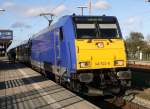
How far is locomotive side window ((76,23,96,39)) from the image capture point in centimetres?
1571

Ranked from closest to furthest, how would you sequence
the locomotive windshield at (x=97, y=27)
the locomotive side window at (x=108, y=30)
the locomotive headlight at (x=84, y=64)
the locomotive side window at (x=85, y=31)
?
the locomotive headlight at (x=84, y=64), the locomotive side window at (x=85, y=31), the locomotive windshield at (x=97, y=27), the locomotive side window at (x=108, y=30)

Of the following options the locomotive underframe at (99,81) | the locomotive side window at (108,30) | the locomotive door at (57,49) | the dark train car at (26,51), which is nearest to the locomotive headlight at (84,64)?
the locomotive underframe at (99,81)

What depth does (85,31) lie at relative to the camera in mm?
15945

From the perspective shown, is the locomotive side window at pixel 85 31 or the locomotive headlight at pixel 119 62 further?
the locomotive side window at pixel 85 31

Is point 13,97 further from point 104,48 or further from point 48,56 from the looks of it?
point 48,56

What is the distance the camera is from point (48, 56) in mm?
21312

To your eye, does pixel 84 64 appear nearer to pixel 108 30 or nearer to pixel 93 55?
pixel 93 55

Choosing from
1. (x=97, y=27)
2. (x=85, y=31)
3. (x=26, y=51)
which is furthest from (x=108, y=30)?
(x=26, y=51)

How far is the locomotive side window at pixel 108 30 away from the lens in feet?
52.9

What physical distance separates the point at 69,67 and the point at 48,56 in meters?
6.04

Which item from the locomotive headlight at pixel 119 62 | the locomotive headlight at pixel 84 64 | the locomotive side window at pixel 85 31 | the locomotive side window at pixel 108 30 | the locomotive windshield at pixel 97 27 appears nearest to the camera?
the locomotive headlight at pixel 84 64

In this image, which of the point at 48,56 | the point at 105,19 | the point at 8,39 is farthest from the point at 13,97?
the point at 8,39

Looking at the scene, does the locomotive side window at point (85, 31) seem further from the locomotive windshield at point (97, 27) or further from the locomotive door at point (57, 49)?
the locomotive door at point (57, 49)

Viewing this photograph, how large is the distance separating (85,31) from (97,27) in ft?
1.98
